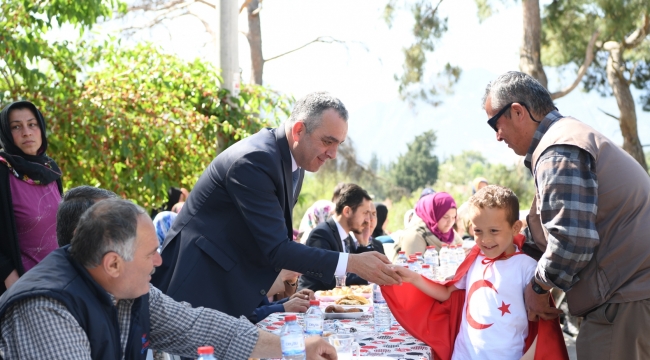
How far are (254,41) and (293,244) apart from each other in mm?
12301

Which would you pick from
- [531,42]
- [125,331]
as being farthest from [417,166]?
[125,331]

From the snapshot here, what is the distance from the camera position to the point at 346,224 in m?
5.73

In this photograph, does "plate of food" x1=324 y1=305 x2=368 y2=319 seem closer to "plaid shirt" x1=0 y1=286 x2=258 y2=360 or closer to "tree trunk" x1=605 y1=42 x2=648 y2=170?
"plaid shirt" x1=0 y1=286 x2=258 y2=360

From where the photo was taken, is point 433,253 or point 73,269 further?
point 433,253

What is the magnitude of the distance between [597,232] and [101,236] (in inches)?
76.8

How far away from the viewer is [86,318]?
6.81 ft

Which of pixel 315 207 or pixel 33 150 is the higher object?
pixel 33 150

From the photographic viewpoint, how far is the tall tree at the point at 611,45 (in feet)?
43.6

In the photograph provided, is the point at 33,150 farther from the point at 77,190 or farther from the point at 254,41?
the point at 254,41

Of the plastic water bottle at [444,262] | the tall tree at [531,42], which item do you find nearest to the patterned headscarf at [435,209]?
the plastic water bottle at [444,262]

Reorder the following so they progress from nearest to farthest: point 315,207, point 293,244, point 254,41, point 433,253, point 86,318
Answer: point 86,318 → point 293,244 → point 433,253 → point 315,207 → point 254,41

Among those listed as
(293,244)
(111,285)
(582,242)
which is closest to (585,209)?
(582,242)

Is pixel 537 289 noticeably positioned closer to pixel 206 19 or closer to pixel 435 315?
pixel 435 315

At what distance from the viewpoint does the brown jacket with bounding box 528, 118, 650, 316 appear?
290 cm
